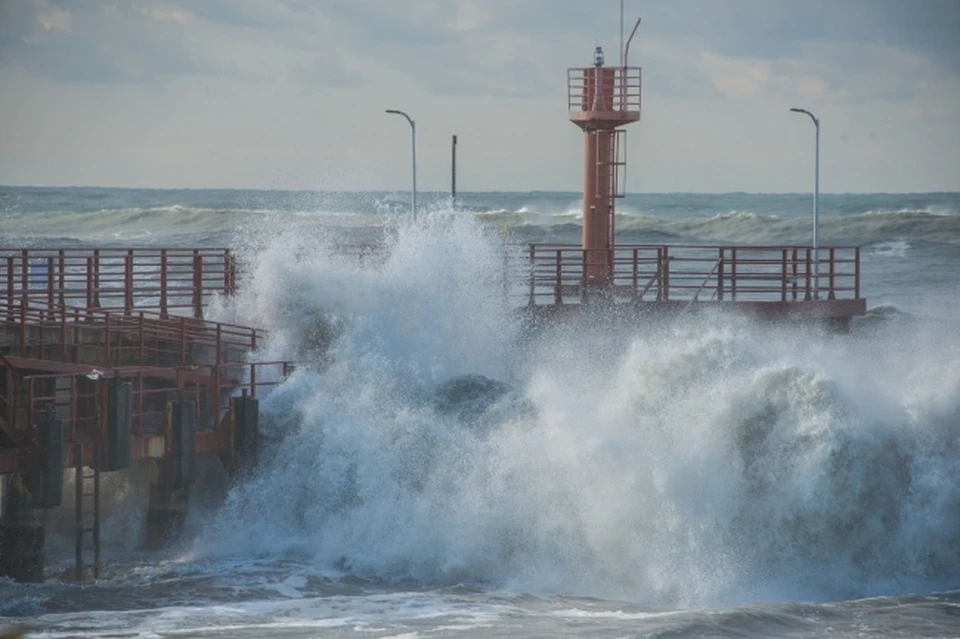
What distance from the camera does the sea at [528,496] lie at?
16297 millimetres

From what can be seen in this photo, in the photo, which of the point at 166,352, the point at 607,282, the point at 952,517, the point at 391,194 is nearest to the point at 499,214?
the point at 391,194

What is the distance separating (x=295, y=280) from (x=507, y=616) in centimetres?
962

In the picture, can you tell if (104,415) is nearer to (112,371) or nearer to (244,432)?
(112,371)

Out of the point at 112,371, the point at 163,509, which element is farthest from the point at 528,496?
the point at 112,371

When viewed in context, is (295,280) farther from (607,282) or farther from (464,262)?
(607,282)

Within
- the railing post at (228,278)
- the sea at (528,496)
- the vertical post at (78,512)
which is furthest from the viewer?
the railing post at (228,278)

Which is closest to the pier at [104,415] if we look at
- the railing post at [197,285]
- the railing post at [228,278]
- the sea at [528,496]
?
the sea at [528,496]

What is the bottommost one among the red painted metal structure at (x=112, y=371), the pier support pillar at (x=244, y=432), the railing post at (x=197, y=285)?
the pier support pillar at (x=244, y=432)

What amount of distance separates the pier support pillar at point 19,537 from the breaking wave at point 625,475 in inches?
92.5

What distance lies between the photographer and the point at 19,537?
56.9 ft

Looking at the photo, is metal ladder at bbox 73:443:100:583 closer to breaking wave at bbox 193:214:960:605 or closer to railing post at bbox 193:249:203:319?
breaking wave at bbox 193:214:960:605

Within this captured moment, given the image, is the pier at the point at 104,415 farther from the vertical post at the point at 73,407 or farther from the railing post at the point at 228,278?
the railing post at the point at 228,278

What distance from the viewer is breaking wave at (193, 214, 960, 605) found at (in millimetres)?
17719

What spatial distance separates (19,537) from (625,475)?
708 centimetres
